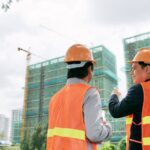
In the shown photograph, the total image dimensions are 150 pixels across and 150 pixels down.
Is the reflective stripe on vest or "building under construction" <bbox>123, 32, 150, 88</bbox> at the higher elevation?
"building under construction" <bbox>123, 32, 150, 88</bbox>

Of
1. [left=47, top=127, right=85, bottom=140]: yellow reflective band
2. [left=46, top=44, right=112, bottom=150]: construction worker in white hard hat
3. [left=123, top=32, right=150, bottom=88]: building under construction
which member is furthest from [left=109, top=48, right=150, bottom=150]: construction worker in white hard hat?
[left=123, top=32, right=150, bottom=88]: building under construction

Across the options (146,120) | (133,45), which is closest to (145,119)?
(146,120)

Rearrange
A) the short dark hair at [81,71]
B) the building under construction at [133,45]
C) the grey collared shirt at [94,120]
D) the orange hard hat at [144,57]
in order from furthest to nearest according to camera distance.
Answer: the building under construction at [133,45] < the orange hard hat at [144,57] < the short dark hair at [81,71] < the grey collared shirt at [94,120]

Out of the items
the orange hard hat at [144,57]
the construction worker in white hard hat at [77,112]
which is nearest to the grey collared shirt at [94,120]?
the construction worker in white hard hat at [77,112]

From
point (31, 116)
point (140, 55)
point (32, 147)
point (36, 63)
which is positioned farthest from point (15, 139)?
point (140, 55)

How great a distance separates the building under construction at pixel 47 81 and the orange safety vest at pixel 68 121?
229 ft

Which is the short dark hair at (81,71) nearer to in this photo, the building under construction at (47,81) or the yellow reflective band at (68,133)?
the yellow reflective band at (68,133)

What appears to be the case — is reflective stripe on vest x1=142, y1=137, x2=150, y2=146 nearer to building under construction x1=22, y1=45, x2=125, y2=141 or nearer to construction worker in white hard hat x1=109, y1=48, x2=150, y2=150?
construction worker in white hard hat x1=109, y1=48, x2=150, y2=150

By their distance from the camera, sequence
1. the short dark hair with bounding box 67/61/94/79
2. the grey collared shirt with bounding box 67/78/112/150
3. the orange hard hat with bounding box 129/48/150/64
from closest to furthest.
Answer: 1. the grey collared shirt with bounding box 67/78/112/150
2. the short dark hair with bounding box 67/61/94/79
3. the orange hard hat with bounding box 129/48/150/64

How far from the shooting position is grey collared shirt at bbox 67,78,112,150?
201cm

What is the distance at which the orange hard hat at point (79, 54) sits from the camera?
7.51 feet

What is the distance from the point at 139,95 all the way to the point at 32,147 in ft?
141

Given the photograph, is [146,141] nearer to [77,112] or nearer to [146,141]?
[146,141]

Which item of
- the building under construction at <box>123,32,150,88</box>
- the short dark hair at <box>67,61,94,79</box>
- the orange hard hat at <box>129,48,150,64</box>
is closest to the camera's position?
the short dark hair at <box>67,61,94,79</box>
